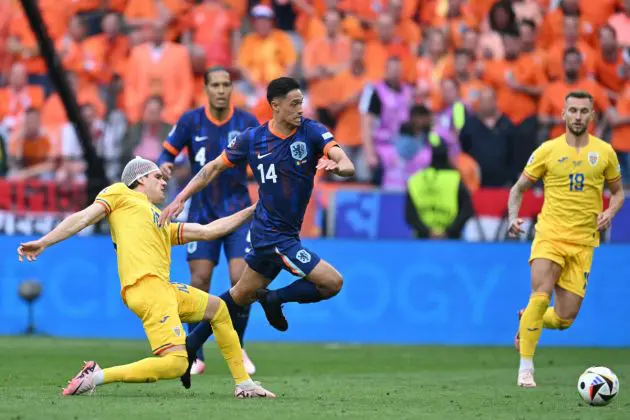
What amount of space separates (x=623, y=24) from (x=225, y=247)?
9328 mm

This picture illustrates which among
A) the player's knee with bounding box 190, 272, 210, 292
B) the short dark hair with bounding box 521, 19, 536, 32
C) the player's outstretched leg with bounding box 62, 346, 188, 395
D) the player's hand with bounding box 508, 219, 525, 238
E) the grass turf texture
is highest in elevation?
the short dark hair with bounding box 521, 19, 536, 32

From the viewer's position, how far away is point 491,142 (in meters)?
17.6

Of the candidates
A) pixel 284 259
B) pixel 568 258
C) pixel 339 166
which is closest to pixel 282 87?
pixel 339 166

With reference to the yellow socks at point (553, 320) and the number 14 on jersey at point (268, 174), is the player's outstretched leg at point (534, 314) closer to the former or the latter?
the yellow socks at point (553, 320)

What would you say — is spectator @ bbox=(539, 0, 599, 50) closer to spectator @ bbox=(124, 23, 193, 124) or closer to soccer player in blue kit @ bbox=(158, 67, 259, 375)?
spectator @ bbox=(124, 23, 193, 124)

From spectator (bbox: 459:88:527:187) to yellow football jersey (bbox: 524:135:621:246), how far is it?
583 centimetres

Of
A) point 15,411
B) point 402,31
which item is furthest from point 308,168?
point 402,31

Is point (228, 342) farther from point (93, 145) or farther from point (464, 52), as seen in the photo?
point (464, 52)

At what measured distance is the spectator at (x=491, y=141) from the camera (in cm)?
1747

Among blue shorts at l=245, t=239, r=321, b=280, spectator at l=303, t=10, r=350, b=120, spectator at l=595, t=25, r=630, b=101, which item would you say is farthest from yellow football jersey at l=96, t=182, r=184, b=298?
spectator at l=595, t=25, r=630, b=101

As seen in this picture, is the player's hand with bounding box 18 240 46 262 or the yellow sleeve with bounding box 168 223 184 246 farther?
the yellow sleeve with bounding box 168 223 184 246

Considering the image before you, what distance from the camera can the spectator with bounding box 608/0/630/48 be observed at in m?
18.5

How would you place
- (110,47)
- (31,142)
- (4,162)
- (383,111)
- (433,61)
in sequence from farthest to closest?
(110,47), (433,61), (31,142), (383,111), (4,162)

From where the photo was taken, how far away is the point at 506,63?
18781mm
